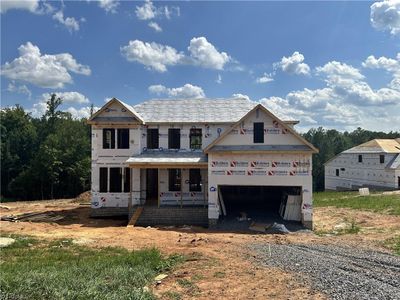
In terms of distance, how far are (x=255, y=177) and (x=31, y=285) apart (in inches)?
556

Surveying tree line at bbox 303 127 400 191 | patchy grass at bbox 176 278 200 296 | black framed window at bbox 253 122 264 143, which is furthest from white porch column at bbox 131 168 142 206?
tree line at bbox 303 127 400 191

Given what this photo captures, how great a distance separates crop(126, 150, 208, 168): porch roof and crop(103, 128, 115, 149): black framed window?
6.72 feet

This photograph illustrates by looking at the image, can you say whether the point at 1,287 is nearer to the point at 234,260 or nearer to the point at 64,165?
the point at 234,260

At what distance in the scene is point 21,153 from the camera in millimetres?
60594

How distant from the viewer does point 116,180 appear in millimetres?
25047

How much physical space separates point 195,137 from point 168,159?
114 inches

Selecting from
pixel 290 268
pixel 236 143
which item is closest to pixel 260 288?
pixel 290 268

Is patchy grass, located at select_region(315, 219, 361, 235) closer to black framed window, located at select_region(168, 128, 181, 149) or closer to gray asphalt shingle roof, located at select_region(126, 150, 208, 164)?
gray asphalt shingle roof, located at select_region(126, 150, 208, 164)

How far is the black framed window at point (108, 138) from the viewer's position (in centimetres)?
2503

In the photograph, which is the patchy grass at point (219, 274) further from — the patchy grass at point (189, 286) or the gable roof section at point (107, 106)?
the gable roof section at point (107, 106)

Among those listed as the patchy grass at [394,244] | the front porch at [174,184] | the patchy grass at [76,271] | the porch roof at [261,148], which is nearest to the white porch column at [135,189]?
the front porch at [174,184]

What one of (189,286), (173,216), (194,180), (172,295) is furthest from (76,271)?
(194,180)

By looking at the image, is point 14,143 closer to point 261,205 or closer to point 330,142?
point 261,205

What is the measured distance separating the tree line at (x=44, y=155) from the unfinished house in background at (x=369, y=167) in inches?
743
